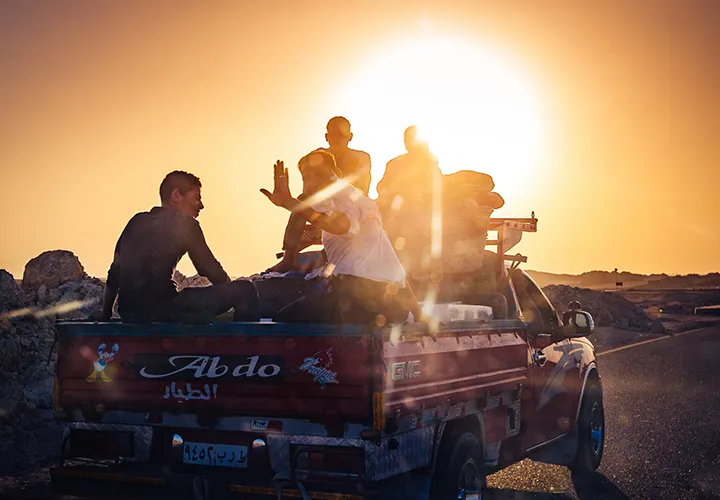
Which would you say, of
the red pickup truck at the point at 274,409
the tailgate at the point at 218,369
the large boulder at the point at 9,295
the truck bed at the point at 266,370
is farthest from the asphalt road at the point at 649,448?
the large boulder at the point at 9,295

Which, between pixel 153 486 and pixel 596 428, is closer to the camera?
pixel 153 486

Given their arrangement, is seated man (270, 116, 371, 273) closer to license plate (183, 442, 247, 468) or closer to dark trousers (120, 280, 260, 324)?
dark trousers (120, 280, 260, 324)

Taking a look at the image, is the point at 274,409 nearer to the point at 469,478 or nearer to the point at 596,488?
the point at 469,478

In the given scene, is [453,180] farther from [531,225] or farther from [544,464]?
[544,464]

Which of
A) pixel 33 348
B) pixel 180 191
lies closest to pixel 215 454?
pixel 180 191

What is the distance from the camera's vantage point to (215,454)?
229 inches

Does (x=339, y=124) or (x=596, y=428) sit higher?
(x=339, y=124)

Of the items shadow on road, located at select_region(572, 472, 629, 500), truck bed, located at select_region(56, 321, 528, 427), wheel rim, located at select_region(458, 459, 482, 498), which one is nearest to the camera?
truck bed, located at select_region(56, 321, 528, 427)

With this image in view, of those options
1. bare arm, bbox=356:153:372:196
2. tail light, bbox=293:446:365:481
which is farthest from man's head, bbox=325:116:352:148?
tail light, bbox=293:446:365:481

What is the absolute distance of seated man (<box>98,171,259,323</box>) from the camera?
6527 mm

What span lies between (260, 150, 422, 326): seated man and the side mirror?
2.97 meters

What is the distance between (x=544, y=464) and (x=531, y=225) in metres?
2.51

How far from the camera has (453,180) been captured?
33.0ft

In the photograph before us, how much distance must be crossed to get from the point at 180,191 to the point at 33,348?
760 centimetres
